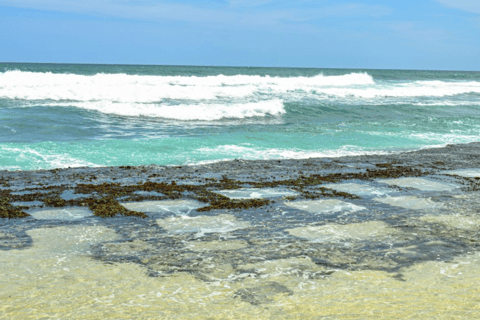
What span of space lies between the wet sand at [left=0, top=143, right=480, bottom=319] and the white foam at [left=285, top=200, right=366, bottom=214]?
4 centimetres

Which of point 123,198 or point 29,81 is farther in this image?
point 29,81

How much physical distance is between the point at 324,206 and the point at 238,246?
218 cm

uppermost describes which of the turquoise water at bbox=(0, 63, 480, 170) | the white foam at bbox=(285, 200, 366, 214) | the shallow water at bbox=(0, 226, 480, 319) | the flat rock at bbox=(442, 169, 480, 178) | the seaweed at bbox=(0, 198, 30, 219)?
the turquoise water at bbox=(0, 63, 480, 170)

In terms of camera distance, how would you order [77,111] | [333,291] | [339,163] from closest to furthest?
1. [333,291]
2. [339,163]
3. [77,111]

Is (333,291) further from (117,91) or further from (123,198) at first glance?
(117,91)

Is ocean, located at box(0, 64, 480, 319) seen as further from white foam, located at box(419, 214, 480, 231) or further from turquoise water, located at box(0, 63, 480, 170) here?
turquoise water, located at box(0, 63, 480, 170)

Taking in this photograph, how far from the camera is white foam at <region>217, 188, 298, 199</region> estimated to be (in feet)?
24.4

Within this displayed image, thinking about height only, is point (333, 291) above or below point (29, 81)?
below

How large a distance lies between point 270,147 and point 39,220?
8.32 meters

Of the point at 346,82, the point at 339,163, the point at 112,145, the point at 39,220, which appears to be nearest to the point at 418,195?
the point at 339,163

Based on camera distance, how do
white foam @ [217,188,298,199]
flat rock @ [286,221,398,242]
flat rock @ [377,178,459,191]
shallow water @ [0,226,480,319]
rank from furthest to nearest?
1. flat rock @ [377,178,459,191]
2. white foam @ [217,188,298,199]
3. flat rock @ [286,221,398,242]
4. shallow water @ [0,226,480,319]

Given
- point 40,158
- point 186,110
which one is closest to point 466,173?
point 40,158

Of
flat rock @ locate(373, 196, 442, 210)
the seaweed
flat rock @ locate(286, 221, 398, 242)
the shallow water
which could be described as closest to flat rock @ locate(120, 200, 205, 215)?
the seaweed

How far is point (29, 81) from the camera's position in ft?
112
